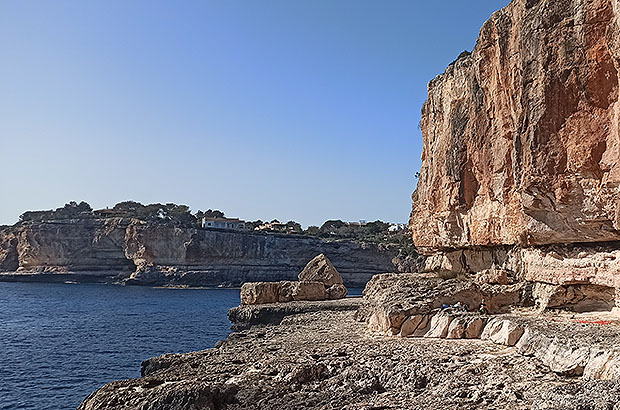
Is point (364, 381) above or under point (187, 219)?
under

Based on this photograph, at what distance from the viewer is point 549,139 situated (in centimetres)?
1758

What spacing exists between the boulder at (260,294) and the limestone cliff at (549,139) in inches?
638

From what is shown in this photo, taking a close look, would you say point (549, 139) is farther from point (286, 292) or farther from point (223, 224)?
point (223, 224)

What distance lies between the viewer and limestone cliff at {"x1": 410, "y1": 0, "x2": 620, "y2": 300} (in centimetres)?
1630

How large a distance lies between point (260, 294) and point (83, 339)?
11.4 metres

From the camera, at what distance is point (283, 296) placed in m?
38.1

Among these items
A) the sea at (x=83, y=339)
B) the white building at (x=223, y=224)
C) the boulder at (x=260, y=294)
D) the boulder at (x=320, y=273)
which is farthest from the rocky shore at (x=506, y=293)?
the white building at (x=223, y=224)

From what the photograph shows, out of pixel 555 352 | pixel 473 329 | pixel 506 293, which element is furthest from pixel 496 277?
pixel 555 352

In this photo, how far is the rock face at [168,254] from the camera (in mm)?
105250

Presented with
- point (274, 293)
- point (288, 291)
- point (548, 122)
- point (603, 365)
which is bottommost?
point (603, 365)

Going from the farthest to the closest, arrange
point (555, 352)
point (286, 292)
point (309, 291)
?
1. point (309, 291)
2. point (286, 292)
3. point (555, 352)

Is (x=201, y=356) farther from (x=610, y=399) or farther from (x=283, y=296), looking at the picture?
(x=283, y=296)

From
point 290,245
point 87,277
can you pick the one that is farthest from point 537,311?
point 87,277

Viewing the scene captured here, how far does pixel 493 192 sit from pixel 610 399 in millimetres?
17016
